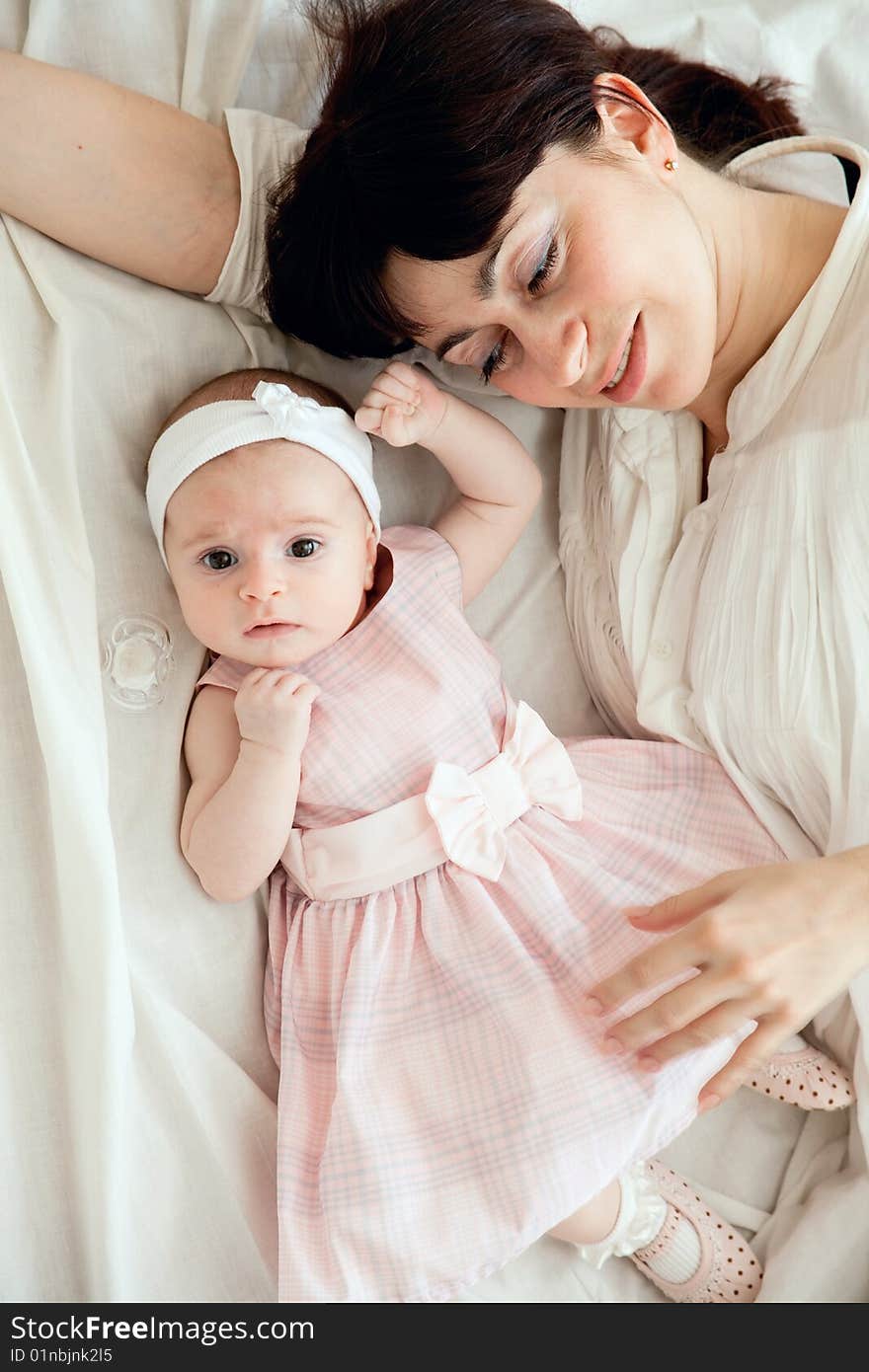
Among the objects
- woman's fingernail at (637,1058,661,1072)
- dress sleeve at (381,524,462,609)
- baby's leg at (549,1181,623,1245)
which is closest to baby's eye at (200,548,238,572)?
dress sleeve at (381,524,462,609)

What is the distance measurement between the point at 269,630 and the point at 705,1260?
3.76 feet

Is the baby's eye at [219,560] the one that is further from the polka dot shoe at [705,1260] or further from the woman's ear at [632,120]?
the polka dot shoe at [705,1260]

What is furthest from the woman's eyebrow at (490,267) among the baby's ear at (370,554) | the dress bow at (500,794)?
the dress bow at (500,794)

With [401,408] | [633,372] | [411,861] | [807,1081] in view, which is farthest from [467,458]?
[807,1081]

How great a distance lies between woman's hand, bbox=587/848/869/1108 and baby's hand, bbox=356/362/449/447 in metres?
0.78

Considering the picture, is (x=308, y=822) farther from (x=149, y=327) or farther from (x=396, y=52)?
(x=396, y=52)

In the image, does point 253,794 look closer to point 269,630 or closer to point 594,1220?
point 269,630

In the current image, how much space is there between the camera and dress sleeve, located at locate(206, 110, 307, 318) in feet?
5.62

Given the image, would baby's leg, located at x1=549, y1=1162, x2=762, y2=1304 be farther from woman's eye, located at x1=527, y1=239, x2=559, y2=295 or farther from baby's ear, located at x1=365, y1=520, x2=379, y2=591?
woman's eye, located at x1=527, y1=239, x2=559, y2=295

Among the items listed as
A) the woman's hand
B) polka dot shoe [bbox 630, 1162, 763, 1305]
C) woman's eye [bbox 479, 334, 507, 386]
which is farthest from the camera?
polka dot shoe [bbox 630, 1162, 763, 1305]

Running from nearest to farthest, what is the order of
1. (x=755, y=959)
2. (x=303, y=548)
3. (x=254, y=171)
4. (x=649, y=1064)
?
(x=755, y=959) → (x=649, y=1064) → (x=303, y=548) → (x=254, y=171)

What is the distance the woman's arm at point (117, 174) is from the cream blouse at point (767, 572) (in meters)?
0.70

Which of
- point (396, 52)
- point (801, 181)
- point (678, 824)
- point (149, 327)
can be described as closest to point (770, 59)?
point (801, 181)

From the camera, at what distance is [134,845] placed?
5.33ft
